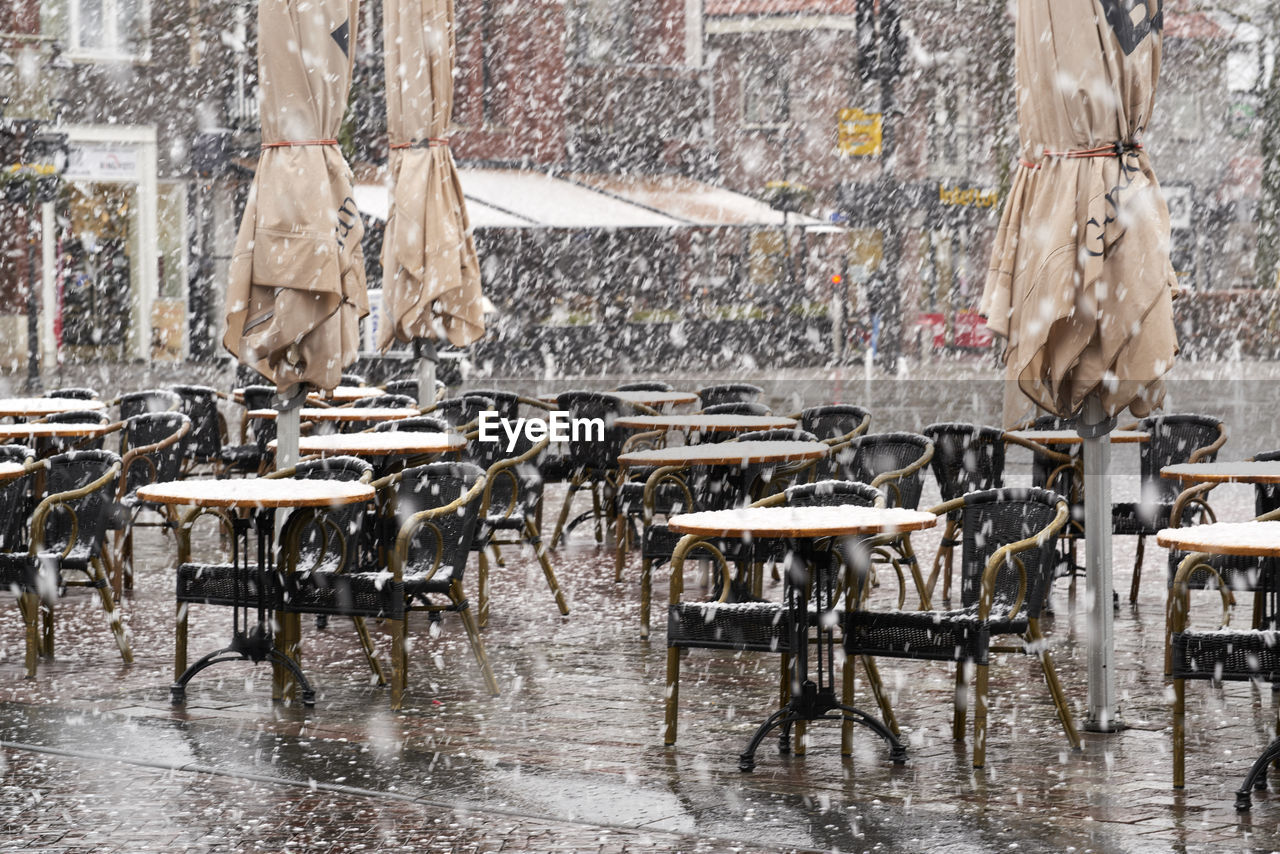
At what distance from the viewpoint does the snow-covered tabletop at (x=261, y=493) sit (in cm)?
717

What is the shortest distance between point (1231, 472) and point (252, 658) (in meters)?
4.25

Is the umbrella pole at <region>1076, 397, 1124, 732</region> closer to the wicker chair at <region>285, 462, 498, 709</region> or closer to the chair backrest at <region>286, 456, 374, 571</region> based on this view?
the wicker chair at <region>285, 462, 498, 709</region>

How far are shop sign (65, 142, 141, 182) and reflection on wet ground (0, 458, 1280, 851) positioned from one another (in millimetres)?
26197

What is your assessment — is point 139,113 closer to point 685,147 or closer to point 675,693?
point 685,147

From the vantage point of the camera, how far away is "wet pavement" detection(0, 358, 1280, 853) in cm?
550

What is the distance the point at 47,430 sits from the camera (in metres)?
10.2

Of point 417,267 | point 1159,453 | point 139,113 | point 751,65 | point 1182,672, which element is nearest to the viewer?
point 1182,672

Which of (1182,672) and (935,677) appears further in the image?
(935,677)

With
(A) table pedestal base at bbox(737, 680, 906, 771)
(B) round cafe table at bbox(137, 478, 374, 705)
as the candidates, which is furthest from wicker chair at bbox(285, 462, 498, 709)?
(A) table pedestal base at bbox(737, 680, 906, 771)

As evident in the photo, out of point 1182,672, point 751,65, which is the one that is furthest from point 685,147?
point 1182,672

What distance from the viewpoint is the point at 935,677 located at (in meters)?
8.00

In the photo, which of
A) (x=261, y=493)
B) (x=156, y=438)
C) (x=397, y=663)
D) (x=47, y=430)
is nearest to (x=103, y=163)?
(x=156, y=438)

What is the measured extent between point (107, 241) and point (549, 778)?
30420 millimetres

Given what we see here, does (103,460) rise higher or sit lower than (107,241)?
lower
